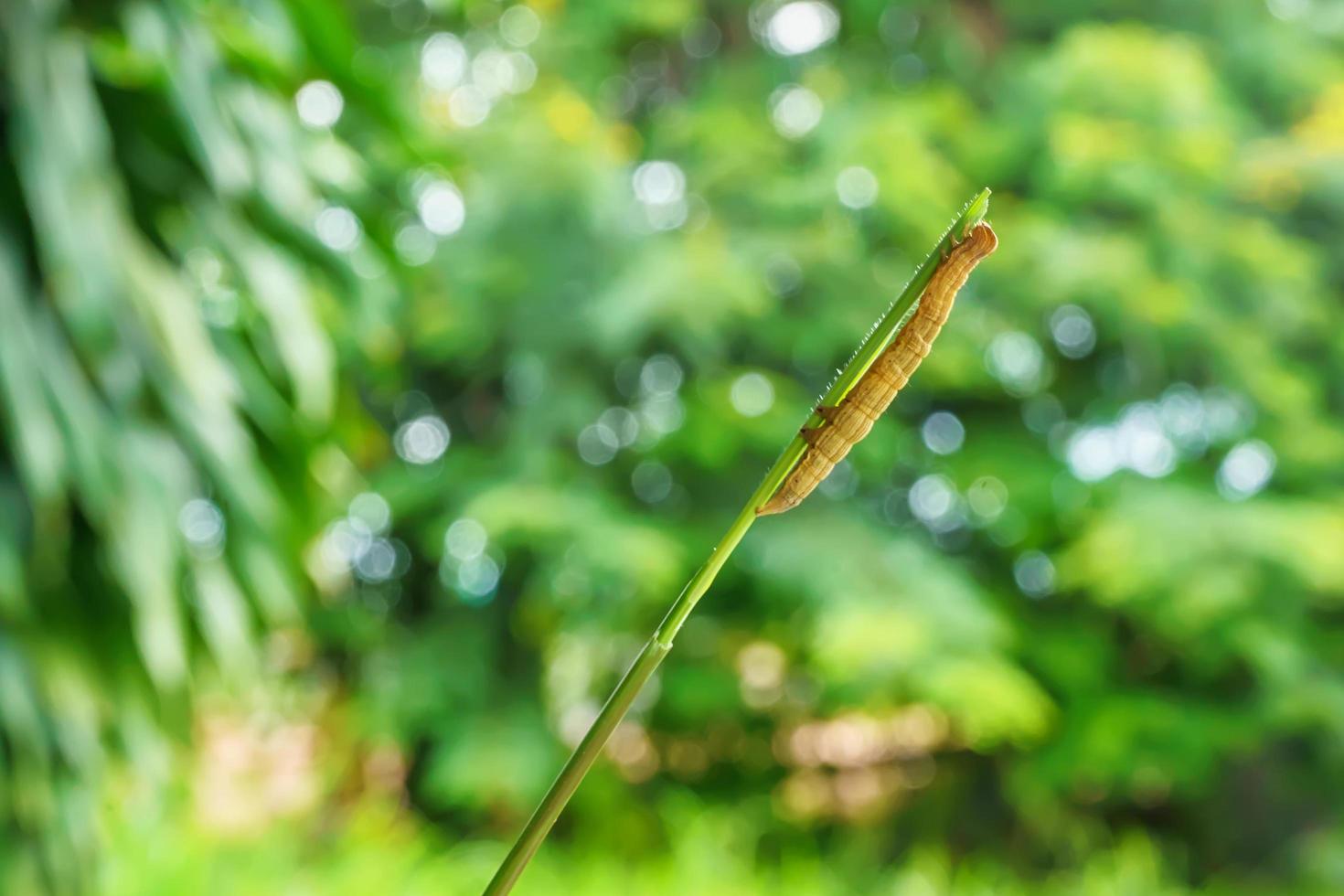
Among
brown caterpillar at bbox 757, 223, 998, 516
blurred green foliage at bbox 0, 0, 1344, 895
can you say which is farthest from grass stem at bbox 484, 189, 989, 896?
blurred green foliage at bbox 0, 0, 1344, 895

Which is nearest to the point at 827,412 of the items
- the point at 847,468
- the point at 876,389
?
the point at 876,389

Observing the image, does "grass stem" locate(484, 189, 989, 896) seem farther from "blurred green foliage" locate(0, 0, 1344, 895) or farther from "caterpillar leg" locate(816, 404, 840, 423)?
"blurred green foliage" locate(0, 0, 1344, 895)

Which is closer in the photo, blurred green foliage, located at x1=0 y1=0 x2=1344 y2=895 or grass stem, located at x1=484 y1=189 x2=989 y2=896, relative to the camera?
grass stem, located at x1=484 y1=189 x2=989 y2=896

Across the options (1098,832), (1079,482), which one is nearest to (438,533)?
(1079,482)

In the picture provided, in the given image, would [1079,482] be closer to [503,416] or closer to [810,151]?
[810,151]

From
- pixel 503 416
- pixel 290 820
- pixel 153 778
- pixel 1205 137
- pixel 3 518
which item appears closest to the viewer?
pixel 3 518

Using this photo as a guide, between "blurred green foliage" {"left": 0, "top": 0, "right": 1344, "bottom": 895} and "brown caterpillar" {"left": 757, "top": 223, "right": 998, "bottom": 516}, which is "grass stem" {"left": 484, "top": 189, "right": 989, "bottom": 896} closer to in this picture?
"brown caterpillar" {"left": 757, "top": 223, "right": 998, "bottom": 516}

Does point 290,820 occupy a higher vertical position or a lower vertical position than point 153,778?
lower
